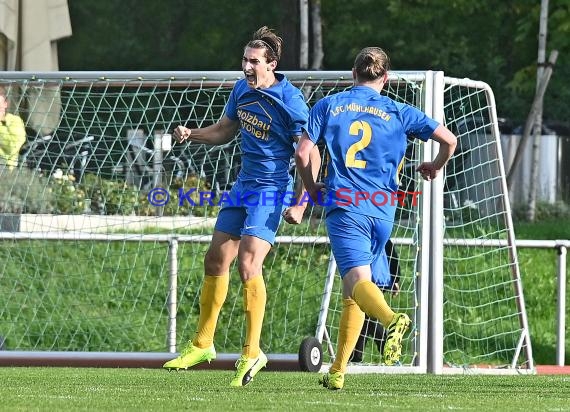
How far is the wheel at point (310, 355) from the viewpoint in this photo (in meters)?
10.5

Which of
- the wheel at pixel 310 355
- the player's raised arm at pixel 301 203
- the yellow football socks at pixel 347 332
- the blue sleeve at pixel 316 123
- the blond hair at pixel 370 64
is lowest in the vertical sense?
the wheel at pixel 310 355

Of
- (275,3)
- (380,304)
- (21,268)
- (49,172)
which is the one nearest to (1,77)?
(49,172)

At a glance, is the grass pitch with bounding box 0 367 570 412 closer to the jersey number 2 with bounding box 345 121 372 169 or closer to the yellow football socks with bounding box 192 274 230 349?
the yellow football socks with bounding box 192 274 230 349

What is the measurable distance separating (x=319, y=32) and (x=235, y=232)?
1070 centimetres

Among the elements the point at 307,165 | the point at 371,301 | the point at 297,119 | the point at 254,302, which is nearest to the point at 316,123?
the point at 307,165

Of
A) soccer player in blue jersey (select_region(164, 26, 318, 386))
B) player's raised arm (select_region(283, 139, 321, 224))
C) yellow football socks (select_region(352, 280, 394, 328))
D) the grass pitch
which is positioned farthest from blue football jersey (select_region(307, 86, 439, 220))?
the grass pitch

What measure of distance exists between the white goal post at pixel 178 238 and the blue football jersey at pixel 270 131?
1759 millimetres

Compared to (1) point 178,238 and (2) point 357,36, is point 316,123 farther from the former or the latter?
(2) point 357,36

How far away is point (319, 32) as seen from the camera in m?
19.8

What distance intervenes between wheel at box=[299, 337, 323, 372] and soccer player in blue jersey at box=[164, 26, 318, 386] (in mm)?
1282

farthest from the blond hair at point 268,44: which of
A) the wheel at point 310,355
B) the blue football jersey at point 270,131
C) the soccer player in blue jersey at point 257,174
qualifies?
the wheel at point 310,355

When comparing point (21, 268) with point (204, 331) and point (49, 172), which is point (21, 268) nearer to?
point (49, 172)

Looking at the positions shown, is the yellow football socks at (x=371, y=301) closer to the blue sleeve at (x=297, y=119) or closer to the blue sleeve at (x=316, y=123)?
the blue sleeve at (x=316, y=123)

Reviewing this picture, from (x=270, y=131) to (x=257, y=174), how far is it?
0.85 feet
